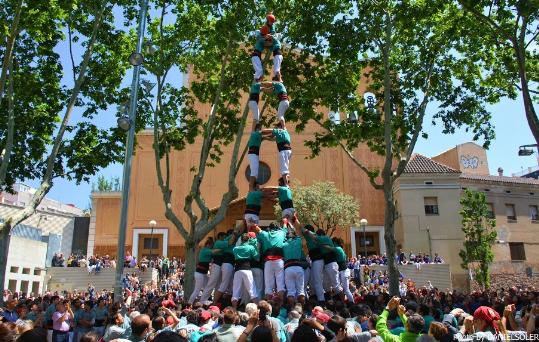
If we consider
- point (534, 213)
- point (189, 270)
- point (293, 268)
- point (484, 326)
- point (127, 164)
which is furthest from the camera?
point (534, 213)

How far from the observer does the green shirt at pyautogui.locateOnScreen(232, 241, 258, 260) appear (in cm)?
1112

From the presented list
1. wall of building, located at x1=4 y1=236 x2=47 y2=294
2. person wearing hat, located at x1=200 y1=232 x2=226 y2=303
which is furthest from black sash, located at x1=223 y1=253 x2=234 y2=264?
wall of building, located at x1=4 y1=236 x2=47 y2=294

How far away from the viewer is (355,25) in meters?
16.7

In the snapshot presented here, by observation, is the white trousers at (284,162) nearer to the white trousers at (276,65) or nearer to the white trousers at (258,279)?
the white trousers at (258,279)

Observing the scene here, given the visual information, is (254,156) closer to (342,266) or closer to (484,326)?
(342,266)

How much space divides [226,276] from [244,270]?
44.0 inches

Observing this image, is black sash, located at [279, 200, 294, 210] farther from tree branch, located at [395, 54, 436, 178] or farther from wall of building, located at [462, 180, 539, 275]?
wall of building, located at [462, 180, 539, 275]

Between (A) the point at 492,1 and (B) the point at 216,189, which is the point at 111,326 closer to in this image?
(A) the point at 492,1

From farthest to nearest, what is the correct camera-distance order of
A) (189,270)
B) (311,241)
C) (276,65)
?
(189,270) < (276,65) < (311,241)

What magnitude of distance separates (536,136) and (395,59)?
21.8 feet

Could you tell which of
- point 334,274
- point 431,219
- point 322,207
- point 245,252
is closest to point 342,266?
point 334,274

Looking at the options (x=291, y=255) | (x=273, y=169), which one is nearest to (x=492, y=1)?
(x=291, y=255)

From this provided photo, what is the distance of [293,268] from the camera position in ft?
36.1

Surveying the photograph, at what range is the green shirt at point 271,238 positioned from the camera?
11352 millimetres
